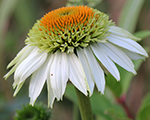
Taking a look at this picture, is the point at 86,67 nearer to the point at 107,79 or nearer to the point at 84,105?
the point at 84,105

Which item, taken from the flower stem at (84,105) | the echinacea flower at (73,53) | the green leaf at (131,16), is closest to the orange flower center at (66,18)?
the echinacea flower at (73,53)

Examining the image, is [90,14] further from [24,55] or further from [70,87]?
[70,87]

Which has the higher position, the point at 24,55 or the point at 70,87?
the point at 24,55

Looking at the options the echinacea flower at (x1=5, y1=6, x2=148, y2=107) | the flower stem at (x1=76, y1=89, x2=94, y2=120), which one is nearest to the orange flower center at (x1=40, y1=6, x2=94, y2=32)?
the echinacea flower at (x1=5, y1=6, x2=148, y2=107)

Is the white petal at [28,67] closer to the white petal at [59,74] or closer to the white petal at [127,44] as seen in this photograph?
the white petal at [59,74]

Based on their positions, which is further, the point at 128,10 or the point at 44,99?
the point at 44,99

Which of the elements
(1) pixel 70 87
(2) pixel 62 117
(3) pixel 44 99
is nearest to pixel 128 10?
(1) pixel 70 87
